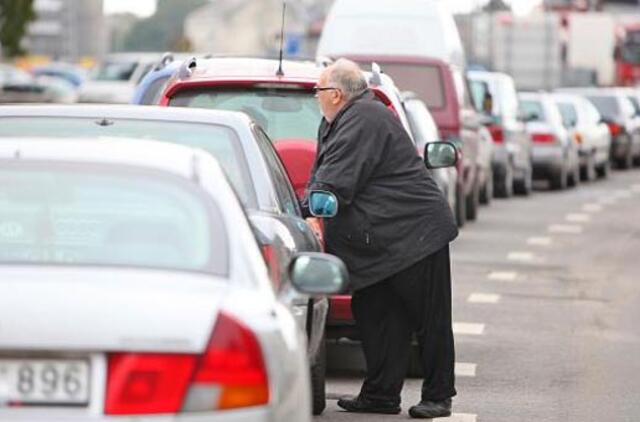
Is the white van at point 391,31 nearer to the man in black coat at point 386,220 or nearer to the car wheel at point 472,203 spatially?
the car wheel at point 472,203

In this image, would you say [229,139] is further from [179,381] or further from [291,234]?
[179,381]

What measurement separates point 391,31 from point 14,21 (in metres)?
30.5

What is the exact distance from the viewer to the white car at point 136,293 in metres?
6.14

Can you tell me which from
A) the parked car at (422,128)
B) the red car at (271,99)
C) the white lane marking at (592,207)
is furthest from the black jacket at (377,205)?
the white lane marking at (592,207)

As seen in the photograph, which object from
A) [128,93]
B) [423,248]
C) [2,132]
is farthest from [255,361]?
[128,93]

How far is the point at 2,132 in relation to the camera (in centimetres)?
908

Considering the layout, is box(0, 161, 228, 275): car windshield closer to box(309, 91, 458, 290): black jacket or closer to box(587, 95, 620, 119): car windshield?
box(309, 91, 458, 290): black jacket

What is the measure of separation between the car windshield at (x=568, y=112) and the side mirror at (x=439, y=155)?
2646 cm

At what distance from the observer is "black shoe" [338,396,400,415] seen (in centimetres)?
1095

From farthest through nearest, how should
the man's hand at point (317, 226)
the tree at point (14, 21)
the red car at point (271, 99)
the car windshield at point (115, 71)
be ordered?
the tree at point (14, 21), the car windshield at point (115, 71), the red car at point (271, 99), the man's hand at point (317, 226)

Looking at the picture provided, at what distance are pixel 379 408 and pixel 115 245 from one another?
434 cm

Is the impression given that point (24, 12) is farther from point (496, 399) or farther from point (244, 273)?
point (244, 273)

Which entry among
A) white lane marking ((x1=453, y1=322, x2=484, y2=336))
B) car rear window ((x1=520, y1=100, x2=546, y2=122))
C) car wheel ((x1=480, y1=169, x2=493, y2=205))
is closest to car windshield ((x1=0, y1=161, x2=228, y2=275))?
white lane marking ((x1=453, y1=322, x2=484, y2=336))

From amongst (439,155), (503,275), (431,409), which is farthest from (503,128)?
(431,409)
